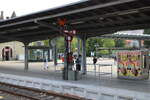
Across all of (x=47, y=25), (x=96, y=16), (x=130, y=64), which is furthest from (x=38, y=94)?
(x=130, y=64)

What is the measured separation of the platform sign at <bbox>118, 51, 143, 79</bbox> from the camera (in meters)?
16.4

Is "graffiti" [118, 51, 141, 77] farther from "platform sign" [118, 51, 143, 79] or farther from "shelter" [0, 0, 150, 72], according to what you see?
"shelter" [0, 0, 150, 72]

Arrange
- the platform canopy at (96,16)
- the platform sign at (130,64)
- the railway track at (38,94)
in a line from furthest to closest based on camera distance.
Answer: the platform sign at (130,64), the platform canopy at (96,16), the railway track at (38,94)

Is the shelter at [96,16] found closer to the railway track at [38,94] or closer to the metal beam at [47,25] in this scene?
the metal beam at [47,25]

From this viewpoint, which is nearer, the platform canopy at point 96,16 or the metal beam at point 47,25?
the platform canopy at point 96,16

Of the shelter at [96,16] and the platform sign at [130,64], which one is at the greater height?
the shelter at [96,16]

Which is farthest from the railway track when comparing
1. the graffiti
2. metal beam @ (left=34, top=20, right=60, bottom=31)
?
the graffiti

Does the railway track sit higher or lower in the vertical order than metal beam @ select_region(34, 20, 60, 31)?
lower

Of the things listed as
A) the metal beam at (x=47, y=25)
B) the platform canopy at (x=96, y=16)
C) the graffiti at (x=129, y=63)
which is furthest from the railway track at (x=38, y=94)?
the graffiti at (x=129, y=63)

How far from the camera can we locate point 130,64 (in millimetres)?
16797

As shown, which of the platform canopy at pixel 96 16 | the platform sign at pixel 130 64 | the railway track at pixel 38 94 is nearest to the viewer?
the railway track at pixel 38 94

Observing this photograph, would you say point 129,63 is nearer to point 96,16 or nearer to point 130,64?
point 130,64

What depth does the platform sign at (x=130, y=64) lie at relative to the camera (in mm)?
16442

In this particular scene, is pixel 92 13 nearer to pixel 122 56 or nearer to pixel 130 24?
pixel 130 24
